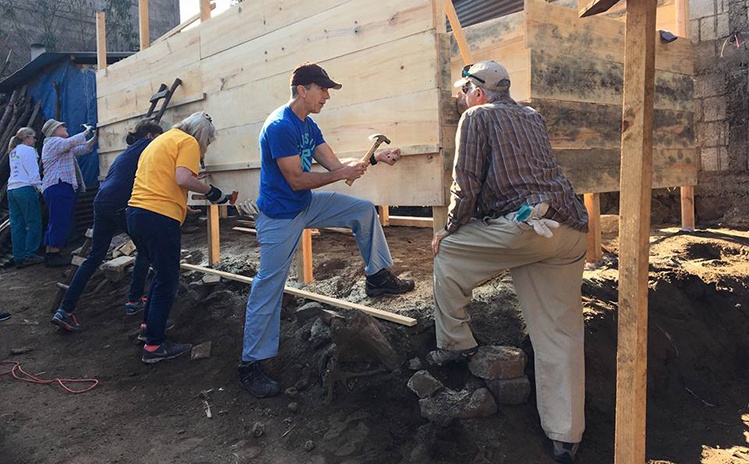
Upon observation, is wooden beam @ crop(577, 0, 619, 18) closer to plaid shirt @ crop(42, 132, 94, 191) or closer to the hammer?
the hammer

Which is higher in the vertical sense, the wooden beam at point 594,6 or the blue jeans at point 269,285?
the wooden beam at point 594,6

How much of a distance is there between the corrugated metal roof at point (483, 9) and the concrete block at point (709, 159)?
3.02 m

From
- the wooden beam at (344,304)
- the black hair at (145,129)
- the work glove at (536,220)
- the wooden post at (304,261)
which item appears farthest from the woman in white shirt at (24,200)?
the work glove at (536,220)

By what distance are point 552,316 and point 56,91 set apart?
1031 cm

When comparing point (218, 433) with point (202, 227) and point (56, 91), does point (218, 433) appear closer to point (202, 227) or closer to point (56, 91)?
point (202, 227)

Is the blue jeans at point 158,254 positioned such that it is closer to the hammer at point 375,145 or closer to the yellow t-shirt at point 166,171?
the yellow t-shirt at point 166,171

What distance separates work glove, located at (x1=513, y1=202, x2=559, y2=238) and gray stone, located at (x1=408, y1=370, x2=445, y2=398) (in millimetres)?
1048

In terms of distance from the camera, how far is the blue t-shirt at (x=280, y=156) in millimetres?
3355

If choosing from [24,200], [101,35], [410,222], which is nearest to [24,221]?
[24,200]

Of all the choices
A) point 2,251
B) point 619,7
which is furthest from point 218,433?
point 2,251

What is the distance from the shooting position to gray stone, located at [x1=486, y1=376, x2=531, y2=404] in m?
2.99

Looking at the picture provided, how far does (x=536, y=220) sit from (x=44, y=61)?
1044 centimetres

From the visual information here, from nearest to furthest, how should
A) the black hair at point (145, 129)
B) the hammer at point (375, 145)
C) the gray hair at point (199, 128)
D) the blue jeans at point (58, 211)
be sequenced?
the hammer at point (375, 145) < the gray hair at point (199, 128) < the black hair at point (145, 129) < the blue jeans at point (58, 211)

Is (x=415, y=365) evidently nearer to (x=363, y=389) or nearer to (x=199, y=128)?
(x=363, y=389)
